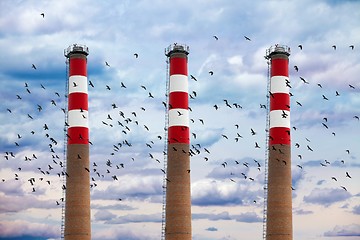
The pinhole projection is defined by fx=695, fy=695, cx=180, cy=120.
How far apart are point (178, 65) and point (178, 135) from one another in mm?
6163

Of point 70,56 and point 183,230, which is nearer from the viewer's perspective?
point 183,230

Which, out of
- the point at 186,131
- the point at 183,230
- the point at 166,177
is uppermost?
the point at 186,131

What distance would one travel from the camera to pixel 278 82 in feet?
196

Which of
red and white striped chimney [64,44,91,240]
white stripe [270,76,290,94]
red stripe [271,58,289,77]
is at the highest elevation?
red stripe [271,58,289,77]

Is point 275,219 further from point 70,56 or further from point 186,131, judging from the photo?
point 70,56

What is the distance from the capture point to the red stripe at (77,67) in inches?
2377

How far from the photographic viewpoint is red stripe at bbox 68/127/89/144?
5894 cm

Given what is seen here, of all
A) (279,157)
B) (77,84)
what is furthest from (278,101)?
(77,84)

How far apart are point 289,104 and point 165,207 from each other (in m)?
14.1


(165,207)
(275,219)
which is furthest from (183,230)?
(275,219)

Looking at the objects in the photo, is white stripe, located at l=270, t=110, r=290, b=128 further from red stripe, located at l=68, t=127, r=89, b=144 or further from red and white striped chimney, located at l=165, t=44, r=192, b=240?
red stripe, located at l=68, t=127, r=89, b=144

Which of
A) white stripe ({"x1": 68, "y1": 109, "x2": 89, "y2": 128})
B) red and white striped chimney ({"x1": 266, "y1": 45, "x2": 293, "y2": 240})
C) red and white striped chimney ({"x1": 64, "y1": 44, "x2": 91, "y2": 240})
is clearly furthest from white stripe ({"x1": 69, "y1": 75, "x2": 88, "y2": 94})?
red and white striped chimney ({"x1": 266, "y1": 45, "x2": 293, "y2": 240})

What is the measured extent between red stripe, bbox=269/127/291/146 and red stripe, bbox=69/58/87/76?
17.1 meters

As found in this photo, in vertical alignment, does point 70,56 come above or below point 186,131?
above
